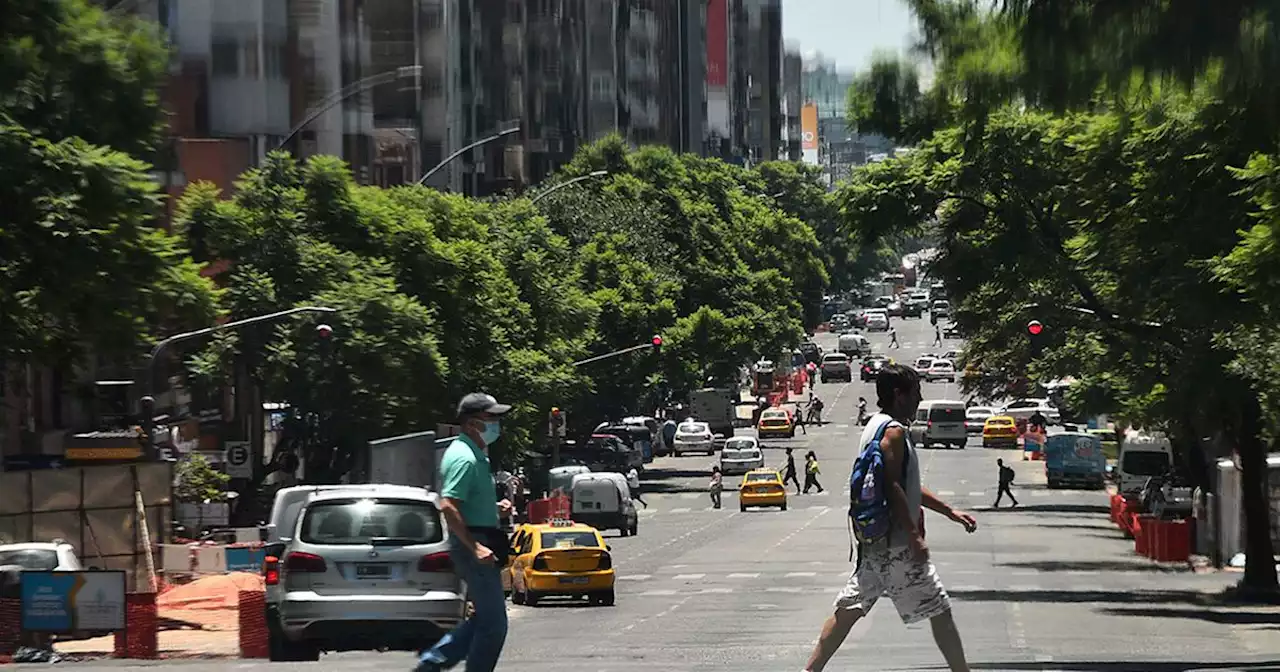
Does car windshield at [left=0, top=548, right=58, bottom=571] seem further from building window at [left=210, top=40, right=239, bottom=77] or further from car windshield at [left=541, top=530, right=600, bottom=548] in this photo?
building window at [left=210, top=40, right=239, bottom=77]

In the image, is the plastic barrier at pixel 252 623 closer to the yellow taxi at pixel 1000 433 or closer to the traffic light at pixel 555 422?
the traffic light at pixel 555 422

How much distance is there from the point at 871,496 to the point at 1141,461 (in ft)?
212

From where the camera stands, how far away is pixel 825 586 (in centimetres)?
4144

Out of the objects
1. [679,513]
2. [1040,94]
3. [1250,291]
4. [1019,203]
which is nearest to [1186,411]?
[1019,203]

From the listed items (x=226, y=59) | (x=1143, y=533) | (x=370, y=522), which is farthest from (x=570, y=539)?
(x=226, y=59)

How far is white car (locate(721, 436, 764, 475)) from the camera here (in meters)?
95.9

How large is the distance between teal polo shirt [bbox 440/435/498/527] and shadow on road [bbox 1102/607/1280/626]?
19342 millimetres

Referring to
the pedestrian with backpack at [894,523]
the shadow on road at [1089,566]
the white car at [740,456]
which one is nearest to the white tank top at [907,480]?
the pedestrian with backpack at [894,523]

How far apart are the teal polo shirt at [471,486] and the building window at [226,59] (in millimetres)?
56945

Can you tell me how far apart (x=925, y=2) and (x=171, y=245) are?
17235 millimetres

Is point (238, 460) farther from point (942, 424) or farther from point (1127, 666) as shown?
point (942, 424)

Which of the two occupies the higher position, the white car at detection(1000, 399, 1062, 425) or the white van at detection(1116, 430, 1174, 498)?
the white car at detection(1000, 399, 1062, 425)

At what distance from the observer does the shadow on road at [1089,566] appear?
4712 cm

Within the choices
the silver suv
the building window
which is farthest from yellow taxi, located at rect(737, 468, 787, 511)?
the silver suv
